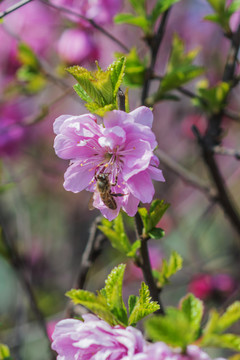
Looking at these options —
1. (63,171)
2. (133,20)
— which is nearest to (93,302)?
(133,20)

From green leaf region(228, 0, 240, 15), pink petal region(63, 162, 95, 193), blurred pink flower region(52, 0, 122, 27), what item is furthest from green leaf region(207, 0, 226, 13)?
pink petal region(63, 162, 95, 193)

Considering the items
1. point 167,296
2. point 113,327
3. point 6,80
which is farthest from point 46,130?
point 113,327

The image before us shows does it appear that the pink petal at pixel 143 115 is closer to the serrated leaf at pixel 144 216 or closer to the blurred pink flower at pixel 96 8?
the serrated leaf at pixel 144 216

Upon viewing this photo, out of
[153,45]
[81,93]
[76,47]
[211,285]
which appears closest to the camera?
[81,93]

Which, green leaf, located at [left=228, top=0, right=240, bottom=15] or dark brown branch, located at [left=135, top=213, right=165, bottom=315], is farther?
green leaf, located at [left=228, top=0, right=240, bottom=15]

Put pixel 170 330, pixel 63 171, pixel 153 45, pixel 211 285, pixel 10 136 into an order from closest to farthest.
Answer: pixel 170 330 → pixel 153 45 → pixel 10 136 → pixel 211 285 → pixel 63 171

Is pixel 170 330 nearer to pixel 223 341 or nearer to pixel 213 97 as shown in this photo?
pixel 223 341

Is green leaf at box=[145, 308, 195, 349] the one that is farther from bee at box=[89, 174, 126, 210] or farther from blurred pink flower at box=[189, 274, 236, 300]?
blurred pink flower at box=[189, 274, 236, 300]
